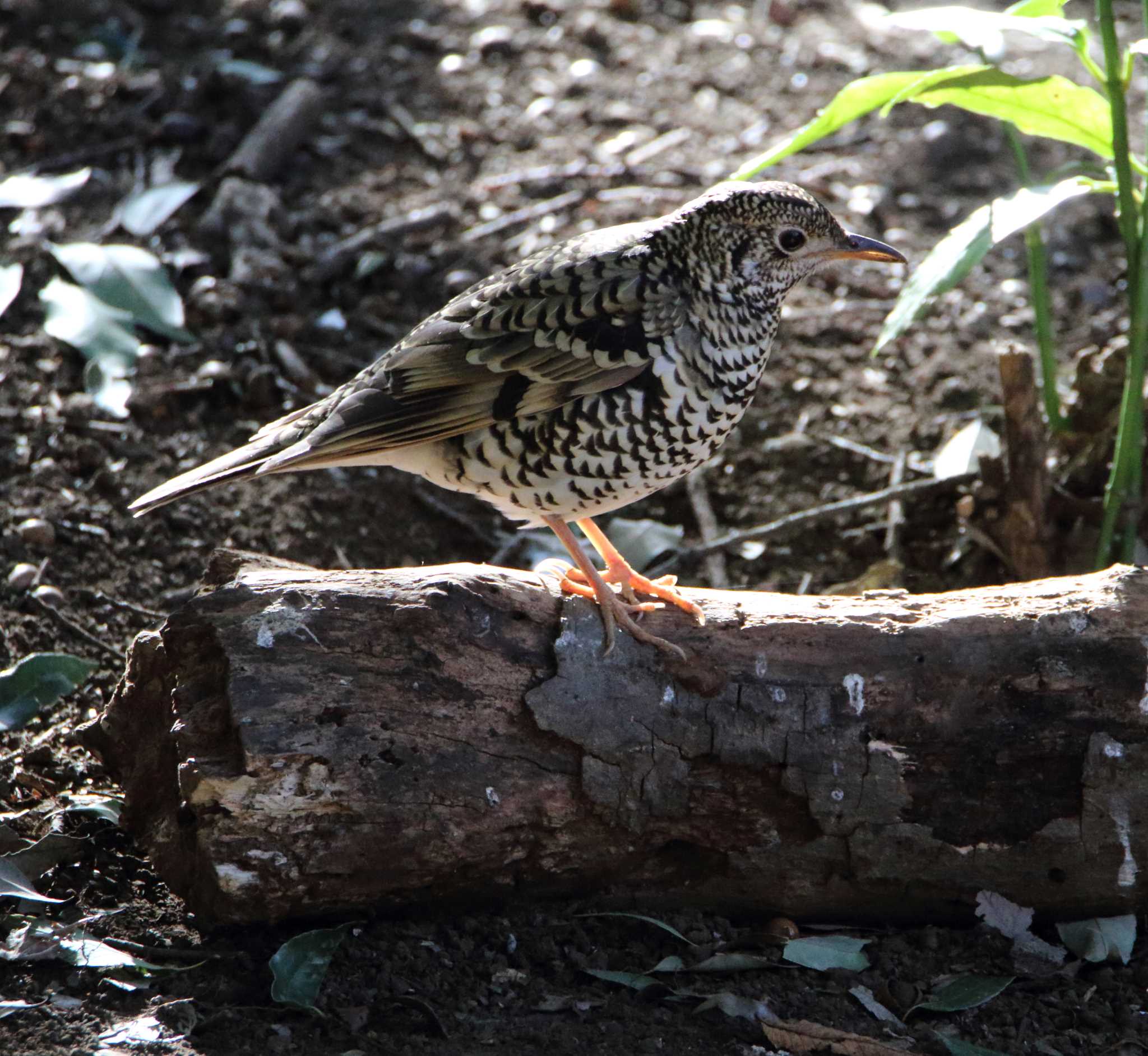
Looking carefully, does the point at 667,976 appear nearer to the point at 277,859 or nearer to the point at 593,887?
the point at 593,887

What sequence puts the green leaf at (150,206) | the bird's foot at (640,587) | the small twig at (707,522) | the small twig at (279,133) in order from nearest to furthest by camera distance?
the bird's foot at (640,587) < the small twig at (707,522) < the green leaf at (150,206) < the small twig at (279,133)

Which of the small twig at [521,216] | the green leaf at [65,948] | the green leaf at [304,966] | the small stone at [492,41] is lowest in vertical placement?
the green leaf at [304,966]

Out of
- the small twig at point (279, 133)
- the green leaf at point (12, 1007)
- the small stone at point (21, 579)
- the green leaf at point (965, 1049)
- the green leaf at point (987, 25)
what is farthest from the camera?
the small twig at point (279, 133)

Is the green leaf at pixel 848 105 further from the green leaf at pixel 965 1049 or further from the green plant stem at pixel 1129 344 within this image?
the green leaf at pixel 965 1049

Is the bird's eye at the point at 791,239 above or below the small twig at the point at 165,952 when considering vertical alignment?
above

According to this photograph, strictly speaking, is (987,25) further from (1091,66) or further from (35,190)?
(35,190)

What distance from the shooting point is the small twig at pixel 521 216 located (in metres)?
6.42

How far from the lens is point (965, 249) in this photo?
12.9 ft

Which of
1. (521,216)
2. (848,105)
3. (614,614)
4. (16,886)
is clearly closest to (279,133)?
(521,216)

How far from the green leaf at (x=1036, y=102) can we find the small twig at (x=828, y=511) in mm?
1380

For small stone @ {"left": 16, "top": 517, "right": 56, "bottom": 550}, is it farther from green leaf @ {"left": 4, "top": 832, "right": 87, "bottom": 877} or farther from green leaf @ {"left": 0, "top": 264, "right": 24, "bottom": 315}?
green leaf @ {"left": 4, "top": 832, "right": 87, "bottom": 877}

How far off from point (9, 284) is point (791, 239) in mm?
3298

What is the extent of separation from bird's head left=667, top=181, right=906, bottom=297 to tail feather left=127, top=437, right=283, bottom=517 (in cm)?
138

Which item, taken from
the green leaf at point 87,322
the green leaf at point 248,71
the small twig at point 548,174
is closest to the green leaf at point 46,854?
the green leaf at point 87,322
